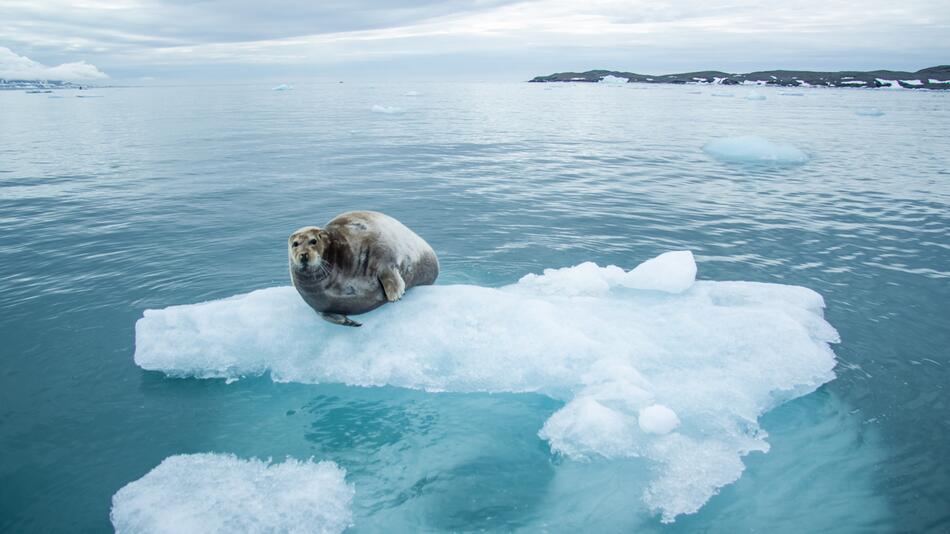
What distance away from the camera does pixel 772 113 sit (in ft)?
135

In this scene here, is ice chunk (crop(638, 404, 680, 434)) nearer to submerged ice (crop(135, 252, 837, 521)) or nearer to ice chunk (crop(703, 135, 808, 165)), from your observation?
submerged ice (crop(135, 252, 837, 521))

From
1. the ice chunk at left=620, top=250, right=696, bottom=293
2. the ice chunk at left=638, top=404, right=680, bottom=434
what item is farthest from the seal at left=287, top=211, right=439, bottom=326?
the ice chunk at left=620, top=250, right=696, bottom=293

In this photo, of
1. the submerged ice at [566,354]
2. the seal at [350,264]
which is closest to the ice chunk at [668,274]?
the submerged ice at [566,354]

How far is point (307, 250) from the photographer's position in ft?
17.7

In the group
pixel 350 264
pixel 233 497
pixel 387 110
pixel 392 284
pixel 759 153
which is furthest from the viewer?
pixel 387 110

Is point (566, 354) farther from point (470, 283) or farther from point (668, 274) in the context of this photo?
point (470, 283)

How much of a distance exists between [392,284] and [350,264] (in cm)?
48

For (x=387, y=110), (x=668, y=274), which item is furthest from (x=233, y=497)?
(x=387, y=110)

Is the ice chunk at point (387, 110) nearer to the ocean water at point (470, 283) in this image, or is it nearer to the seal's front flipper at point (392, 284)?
the ocean water at point (470, 283)

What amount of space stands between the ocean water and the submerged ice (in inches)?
7.3

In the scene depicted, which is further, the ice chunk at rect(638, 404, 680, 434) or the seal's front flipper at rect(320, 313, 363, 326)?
the seal's front flipper at rect(320, 313, 363, 326)

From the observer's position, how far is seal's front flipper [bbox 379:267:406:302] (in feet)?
19.5

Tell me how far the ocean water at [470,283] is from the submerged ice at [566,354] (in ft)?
0.60

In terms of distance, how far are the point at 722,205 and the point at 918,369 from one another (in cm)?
798
